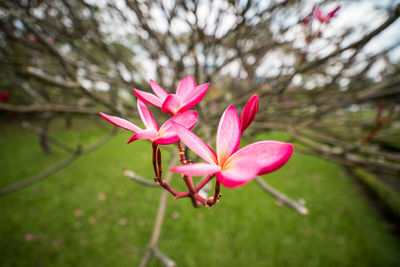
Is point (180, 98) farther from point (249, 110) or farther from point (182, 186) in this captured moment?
point (182, 186)

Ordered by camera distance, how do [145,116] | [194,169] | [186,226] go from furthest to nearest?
1. [186,226]
2. [145,116]
3. [194,169]

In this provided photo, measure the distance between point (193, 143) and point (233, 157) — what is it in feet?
0.25

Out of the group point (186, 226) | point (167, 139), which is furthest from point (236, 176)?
point (186, 226)

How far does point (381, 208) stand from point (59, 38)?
7.03 m

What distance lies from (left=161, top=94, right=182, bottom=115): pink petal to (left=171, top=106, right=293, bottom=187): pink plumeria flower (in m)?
0.08

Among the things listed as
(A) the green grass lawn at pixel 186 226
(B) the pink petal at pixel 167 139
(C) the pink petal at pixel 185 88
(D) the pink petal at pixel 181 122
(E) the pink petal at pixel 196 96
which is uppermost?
(C) the pink petal at pixel 185 88

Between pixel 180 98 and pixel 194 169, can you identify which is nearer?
pixel 194 169

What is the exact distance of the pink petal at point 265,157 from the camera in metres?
0.28

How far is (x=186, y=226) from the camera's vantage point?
12.0 ft

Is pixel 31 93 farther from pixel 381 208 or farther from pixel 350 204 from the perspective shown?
pixel 381 208

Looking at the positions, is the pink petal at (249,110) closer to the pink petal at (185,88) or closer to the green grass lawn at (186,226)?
the pink petal at (185,88)

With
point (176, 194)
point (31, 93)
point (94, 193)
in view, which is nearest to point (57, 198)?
point (94, 193)

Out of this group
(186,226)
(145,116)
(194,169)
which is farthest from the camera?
(186,226)

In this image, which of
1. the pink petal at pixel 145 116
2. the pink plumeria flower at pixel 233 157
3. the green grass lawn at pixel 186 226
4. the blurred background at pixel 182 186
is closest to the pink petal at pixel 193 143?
the pink plumeria flower at pixel 233 157
